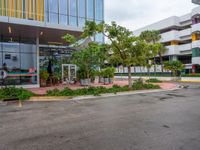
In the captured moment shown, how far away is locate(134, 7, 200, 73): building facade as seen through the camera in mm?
35406

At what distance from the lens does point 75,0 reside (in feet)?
111

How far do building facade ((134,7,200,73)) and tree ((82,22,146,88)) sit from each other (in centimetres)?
2275

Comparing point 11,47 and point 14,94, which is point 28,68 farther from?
point 14,94

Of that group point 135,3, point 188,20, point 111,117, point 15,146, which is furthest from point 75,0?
point 15,146

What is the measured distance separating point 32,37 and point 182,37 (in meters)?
32.8

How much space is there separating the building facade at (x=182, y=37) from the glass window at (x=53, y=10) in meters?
25.0

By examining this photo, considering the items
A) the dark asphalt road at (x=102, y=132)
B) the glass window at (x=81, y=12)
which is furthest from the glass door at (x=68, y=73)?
the dark asphalt road at (x=102, y=132)

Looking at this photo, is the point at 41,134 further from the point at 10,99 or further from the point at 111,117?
the point at 10,99

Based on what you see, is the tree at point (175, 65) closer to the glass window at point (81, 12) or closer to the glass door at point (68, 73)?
the glass window at point (81, 12)

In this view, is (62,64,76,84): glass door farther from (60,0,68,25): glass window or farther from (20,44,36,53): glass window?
(60,0,68,25): glass window

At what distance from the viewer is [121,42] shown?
17219 millimetres

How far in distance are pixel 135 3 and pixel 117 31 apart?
700 cm

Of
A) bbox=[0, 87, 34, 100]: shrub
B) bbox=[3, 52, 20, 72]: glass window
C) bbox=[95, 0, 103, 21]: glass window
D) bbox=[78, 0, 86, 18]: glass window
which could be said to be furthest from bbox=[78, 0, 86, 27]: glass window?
bbox=[0, 87, 34, 100]: shrub

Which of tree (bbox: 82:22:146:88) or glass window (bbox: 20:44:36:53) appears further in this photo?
glass window (bbox: 20:44:36:53)
